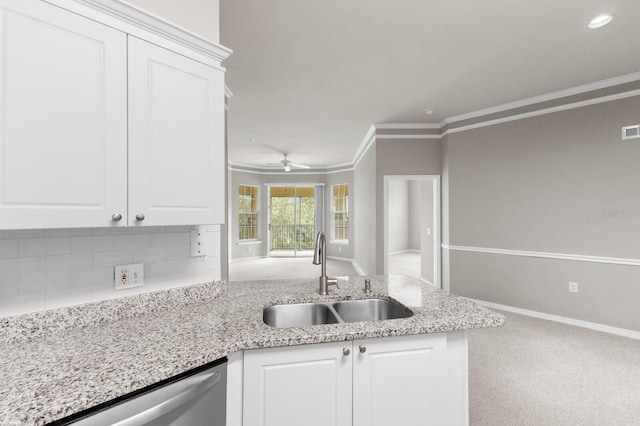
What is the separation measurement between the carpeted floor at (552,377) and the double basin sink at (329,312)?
1.05 meters

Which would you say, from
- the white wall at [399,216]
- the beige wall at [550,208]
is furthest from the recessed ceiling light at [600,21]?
the white wall at [399,216]

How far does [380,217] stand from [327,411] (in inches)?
156

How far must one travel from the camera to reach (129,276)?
4.90 ft

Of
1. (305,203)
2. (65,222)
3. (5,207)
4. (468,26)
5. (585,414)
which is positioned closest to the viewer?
(5,207)

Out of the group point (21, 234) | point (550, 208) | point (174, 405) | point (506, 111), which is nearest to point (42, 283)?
point (21, 234)

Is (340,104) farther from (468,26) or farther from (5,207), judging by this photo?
(5,207)

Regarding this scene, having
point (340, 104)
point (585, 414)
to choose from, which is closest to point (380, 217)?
point (340, 104)

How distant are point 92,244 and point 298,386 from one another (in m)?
1.14

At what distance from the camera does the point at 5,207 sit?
0.96m

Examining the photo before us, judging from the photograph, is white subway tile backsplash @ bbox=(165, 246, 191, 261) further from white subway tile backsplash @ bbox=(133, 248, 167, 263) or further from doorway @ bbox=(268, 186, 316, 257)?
doorway @ bbox=(268, 186, 316, 257)

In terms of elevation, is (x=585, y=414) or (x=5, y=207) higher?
(x=5, y=207)

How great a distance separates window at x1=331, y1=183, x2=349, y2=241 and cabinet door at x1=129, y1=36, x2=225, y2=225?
7511mm

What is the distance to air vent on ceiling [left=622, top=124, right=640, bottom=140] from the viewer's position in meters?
3.22

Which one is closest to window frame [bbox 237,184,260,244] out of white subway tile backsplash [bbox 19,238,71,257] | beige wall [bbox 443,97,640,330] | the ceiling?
the ceiling
